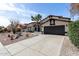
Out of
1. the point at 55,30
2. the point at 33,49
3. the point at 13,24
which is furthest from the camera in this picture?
the point at 55,30

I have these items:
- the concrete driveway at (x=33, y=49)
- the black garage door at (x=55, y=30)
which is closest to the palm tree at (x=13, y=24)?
the concrete driveway at (x=33, y=49)

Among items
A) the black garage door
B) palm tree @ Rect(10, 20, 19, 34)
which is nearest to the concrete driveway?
palm tree @ Rect(10, 20, 19, 34)

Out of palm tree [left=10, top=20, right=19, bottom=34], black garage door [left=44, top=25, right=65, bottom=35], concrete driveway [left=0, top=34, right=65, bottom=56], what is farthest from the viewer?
black garage door [left=44, top=25, right=65, bottom=35]

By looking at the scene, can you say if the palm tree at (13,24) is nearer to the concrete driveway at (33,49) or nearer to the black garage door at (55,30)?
the concrete driveway at (33,49)

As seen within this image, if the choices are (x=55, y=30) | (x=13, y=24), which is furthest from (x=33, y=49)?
(x=55, y=30)

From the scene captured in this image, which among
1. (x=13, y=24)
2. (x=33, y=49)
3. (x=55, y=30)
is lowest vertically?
(x=33, y=49)

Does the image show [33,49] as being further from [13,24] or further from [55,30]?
[55,30]

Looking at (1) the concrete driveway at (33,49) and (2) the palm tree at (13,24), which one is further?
(2) the palm tree at (13,24)

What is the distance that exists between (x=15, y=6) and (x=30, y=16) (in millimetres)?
1124

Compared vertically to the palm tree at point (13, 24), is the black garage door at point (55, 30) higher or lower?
lower

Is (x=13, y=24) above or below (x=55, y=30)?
above

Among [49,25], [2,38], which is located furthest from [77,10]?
[2,38]

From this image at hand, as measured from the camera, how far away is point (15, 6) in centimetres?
729

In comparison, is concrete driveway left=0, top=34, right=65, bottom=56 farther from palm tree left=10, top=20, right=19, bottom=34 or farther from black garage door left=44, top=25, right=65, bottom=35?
black garage door left=44, top=25, right=65, bottom=35
